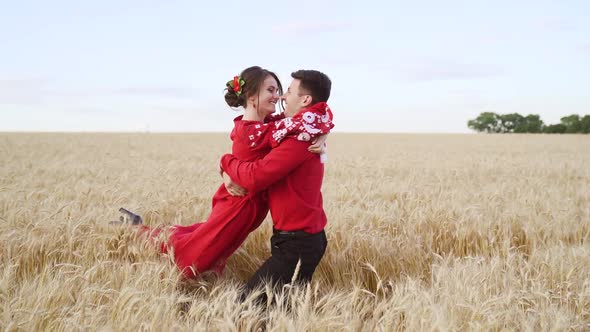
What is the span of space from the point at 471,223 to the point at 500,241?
387mm

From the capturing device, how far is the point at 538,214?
4.20m

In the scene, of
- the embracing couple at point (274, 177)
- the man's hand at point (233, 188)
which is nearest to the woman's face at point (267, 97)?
the embracing couple at point (274, 177)

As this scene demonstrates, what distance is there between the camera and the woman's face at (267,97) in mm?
2555

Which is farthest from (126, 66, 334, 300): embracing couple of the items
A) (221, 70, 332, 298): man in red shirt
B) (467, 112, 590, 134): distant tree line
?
(467, 112, 590, 134): distant tree line

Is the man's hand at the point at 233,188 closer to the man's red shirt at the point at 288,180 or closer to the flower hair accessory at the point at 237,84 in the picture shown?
the man's red shirt at the point at 288,180

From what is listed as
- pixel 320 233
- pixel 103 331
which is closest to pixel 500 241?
pixel 320 233

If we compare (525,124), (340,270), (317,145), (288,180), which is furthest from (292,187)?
(525,124)

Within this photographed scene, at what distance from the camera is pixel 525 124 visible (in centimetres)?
6050

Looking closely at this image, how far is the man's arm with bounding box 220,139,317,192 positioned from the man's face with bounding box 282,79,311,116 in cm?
20

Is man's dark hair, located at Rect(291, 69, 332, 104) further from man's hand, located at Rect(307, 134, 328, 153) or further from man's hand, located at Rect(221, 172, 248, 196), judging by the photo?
man's hand, located at Rect(221, 172, 248, 196)

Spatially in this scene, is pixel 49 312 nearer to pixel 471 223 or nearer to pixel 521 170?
pixel 471 223

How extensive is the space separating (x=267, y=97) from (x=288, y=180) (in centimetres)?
47

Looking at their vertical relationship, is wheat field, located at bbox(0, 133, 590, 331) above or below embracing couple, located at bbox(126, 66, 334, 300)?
below

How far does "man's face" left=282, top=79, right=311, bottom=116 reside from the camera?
2.47 meters
